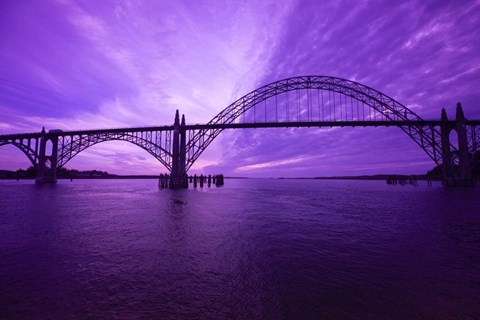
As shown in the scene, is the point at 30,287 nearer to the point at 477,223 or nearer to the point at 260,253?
the point at 260,253

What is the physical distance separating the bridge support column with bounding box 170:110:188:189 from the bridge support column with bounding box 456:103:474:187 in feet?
148

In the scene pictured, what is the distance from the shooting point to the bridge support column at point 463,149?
37.9m

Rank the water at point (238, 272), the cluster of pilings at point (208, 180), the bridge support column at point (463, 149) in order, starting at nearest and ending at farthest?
the water at point (238, 272) < the bridge support column at point (463, 149) < the cluster of pilings at point (208, 180)

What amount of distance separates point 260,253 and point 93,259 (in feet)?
15.6

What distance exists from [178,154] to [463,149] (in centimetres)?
4624

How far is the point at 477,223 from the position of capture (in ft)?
38.9

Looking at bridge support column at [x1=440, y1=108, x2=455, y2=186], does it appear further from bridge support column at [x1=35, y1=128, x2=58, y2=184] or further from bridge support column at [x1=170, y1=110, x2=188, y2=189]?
bridge support column at [x1=35, y1=128, x2=58, y2=184]

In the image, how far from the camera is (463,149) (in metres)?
37.9

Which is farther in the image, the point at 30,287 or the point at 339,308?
the point at 30,287

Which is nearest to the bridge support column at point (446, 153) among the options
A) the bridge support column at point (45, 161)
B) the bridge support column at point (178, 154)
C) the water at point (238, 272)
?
Answer: the water at point (238, 272)

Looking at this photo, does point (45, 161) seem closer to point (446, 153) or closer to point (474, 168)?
point (446, 153)

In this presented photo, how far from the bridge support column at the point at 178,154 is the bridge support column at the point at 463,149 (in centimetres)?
4520

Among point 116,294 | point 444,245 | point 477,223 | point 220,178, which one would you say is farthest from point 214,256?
point 220,178

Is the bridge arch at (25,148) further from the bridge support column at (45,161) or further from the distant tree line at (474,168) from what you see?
the distant tree line at (474,168)
